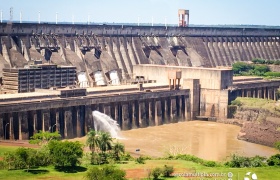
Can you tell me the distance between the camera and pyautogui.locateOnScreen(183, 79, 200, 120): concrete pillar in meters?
91.2

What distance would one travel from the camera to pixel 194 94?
9144 cm

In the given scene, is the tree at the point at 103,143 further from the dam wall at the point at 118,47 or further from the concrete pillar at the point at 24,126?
the dam wall at the point at 118,47

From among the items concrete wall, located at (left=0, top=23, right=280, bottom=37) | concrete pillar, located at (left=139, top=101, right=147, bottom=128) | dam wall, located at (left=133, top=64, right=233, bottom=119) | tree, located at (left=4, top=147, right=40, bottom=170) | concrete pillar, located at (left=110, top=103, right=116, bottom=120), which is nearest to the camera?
tree, located at (left=4, top=147, right=40, bottom=170)

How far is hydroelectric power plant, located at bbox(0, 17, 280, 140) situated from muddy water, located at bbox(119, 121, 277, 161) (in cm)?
360

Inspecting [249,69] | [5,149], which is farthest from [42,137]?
[249,69]

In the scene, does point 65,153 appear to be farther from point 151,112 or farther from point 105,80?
point 105,80

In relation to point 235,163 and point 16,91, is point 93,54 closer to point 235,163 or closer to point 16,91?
point 16,91

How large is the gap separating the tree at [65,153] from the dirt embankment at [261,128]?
2976 cm

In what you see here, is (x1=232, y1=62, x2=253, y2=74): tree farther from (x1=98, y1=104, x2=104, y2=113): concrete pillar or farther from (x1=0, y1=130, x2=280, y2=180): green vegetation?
(x1=0, y1=130, x2=280, y2=180): green vegetation

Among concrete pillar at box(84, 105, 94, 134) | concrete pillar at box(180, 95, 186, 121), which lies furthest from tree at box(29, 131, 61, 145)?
concrete pillar at box(180, 95, 186, 121)

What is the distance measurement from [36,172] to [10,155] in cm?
281

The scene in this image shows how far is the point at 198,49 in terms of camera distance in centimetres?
12812

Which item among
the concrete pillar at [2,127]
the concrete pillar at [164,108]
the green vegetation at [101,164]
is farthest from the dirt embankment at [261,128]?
the concrete pillar at [2,127]

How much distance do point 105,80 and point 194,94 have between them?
15.5 metres
